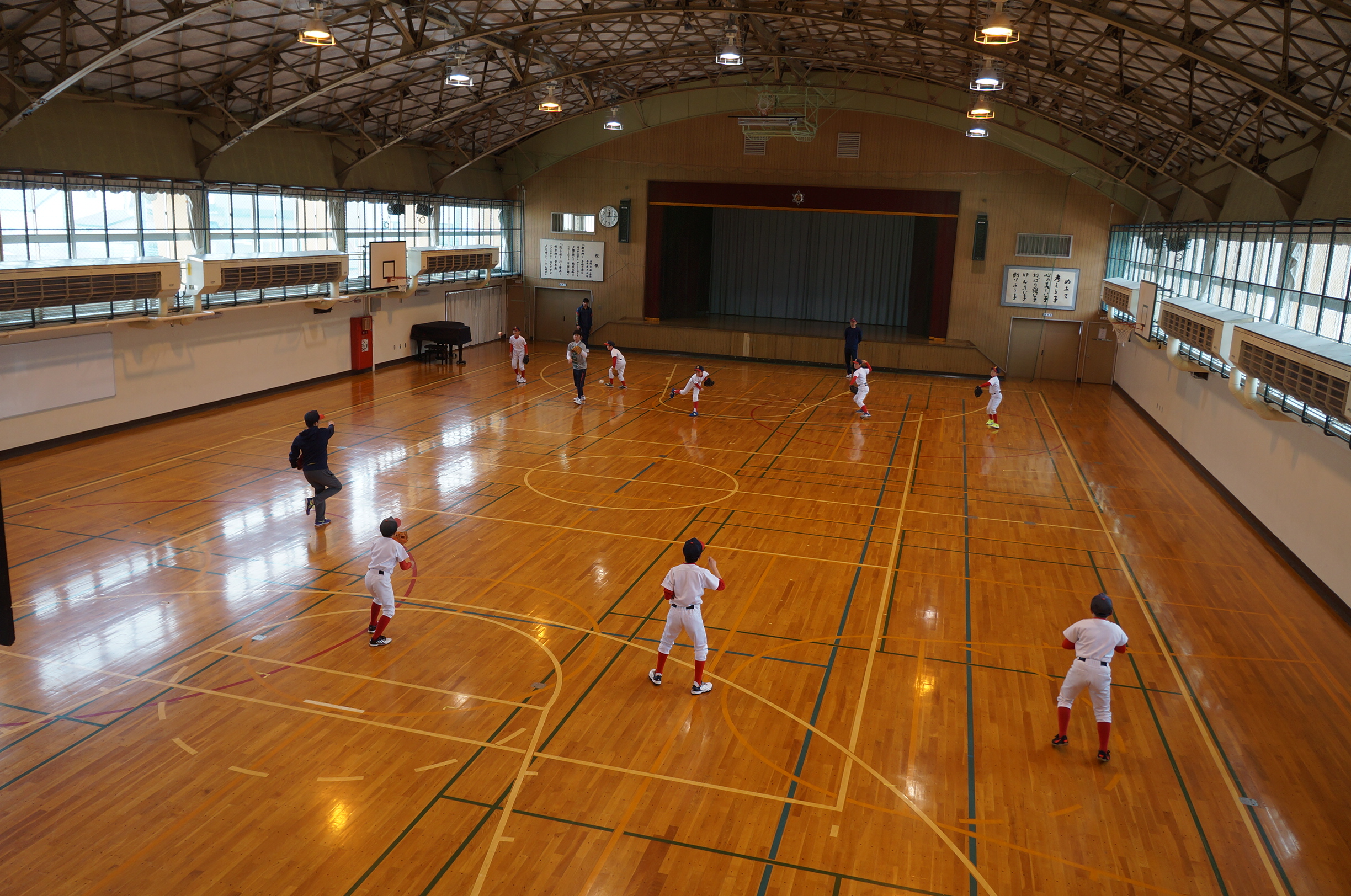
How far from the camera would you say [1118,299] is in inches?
1101

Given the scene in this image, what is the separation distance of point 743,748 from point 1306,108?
1394 cm

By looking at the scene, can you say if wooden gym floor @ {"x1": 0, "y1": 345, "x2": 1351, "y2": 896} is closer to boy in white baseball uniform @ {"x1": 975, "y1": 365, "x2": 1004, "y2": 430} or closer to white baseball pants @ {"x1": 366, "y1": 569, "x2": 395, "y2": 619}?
white baseball pants @ {"x1": 366, "y1": 569, "x2": 395, "y2": 619}

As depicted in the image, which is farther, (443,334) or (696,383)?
(443,334)

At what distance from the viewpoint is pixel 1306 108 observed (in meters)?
14.9

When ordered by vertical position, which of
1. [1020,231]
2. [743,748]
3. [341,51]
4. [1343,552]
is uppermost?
[341,51]

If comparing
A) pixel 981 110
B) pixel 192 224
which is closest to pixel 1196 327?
pixel 981 110

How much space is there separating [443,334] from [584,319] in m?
6.18

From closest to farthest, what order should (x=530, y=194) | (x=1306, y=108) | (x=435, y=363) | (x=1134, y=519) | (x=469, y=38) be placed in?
(x=1306, y=108)
(x=1134, y=519)
(x=469, y=38)
(x=435, y=363)
(x=530, y=194)

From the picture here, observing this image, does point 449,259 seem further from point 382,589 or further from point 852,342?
point 382,589

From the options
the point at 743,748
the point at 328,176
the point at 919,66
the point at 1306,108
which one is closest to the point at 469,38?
the point at 328,176

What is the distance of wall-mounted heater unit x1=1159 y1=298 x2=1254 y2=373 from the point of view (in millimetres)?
16834

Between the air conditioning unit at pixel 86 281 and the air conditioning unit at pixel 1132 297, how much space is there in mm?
23049

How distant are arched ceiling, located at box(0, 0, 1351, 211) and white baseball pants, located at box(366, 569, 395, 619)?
473 inches

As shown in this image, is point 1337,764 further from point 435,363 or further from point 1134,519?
point 435,363
